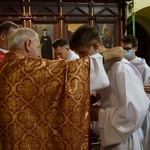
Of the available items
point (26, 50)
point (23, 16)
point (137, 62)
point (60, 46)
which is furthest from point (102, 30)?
point (26, 50)

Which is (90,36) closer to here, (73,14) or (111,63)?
(111,63)

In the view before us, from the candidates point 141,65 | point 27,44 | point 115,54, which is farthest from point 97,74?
point 141,65

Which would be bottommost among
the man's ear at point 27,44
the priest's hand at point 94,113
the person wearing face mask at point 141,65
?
the priest's hand at point 94,113

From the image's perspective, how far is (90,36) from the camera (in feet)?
7.68

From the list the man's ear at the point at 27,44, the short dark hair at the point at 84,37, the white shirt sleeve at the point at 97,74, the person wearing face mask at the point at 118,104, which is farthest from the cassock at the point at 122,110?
the man's ear at the point at 27,44

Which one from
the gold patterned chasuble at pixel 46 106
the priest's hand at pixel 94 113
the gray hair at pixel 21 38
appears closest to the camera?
the gold patterned chasuble at pixel 46 106

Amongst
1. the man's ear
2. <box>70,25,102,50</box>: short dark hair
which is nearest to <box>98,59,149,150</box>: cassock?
<box>70,25,102,50</box>: short dark hair

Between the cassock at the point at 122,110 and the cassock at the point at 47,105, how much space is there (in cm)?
12

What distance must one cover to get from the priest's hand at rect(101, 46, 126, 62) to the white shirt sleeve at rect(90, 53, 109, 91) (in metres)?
0.04

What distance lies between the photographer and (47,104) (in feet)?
7.07

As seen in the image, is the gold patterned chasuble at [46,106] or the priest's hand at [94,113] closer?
the gold patterned chasuble at [46,106]

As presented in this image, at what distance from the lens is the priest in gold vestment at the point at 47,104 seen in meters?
2.13

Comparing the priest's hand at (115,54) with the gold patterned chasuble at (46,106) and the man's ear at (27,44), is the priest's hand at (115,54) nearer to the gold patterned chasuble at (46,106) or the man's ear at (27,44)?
the gold patterned chasuble at (46,106)

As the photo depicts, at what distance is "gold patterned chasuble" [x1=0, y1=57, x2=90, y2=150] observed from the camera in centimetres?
213
